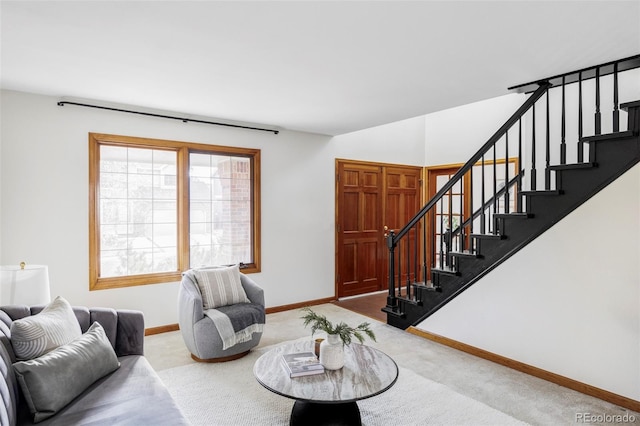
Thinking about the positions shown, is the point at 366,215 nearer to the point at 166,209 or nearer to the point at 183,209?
the point at 183,209

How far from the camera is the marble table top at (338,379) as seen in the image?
7.03 feet

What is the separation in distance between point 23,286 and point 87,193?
1.44 meters

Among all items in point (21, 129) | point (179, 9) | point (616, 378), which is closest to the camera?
point (179, 9)

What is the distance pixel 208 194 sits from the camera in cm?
473

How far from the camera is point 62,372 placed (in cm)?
196

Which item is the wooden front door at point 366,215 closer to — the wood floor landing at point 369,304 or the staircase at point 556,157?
the wood floor landing at point 369,304

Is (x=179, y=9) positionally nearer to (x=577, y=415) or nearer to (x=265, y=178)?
(x=265, y=178)

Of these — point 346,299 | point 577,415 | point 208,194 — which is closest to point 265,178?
point 208,194

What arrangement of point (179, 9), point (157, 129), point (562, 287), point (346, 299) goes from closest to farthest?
1. point (179, 9)
2. point (562, 287)
3. point (157, 129)
4. point (346, 299)

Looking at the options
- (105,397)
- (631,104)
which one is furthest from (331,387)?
(631,104)

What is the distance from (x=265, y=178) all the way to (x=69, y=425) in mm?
3610

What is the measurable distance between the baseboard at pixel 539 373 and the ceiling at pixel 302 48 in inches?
95.0

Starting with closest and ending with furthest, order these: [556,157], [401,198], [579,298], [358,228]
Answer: [579,298] < [556,157] < [358,228] < [401,198]

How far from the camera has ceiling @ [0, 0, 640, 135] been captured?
207cm
